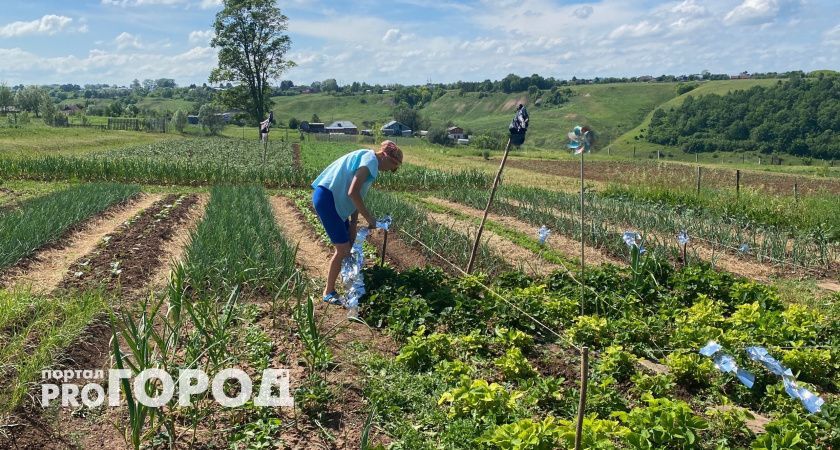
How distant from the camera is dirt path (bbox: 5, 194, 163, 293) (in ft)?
20.4

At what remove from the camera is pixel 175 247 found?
8484 millimetres

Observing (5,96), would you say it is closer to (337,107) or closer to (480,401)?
(337,107)

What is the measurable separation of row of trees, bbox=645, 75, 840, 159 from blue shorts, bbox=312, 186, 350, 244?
200 ft

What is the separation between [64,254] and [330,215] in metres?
4.61

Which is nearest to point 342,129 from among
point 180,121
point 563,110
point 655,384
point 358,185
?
point 180,121

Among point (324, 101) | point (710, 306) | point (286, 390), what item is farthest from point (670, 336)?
point (324, 101)

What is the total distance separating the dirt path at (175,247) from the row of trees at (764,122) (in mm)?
59076

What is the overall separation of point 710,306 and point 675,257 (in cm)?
307

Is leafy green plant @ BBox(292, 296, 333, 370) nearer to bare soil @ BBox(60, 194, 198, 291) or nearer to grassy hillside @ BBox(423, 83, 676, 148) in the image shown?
bare soil @ BBox(60, 194, 198, 291)

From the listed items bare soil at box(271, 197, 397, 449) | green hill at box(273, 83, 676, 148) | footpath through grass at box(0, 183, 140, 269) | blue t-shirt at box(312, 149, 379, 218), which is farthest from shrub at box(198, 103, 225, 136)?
bare soil at box(271, 197, 397, 449)

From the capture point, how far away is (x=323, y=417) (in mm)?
3422

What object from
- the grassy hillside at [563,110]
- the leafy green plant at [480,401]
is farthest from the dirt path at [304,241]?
the grassy hillside at [563,110]

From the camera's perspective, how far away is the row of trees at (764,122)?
56094 millimetres

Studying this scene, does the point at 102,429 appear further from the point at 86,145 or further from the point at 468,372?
the point at 86,145
